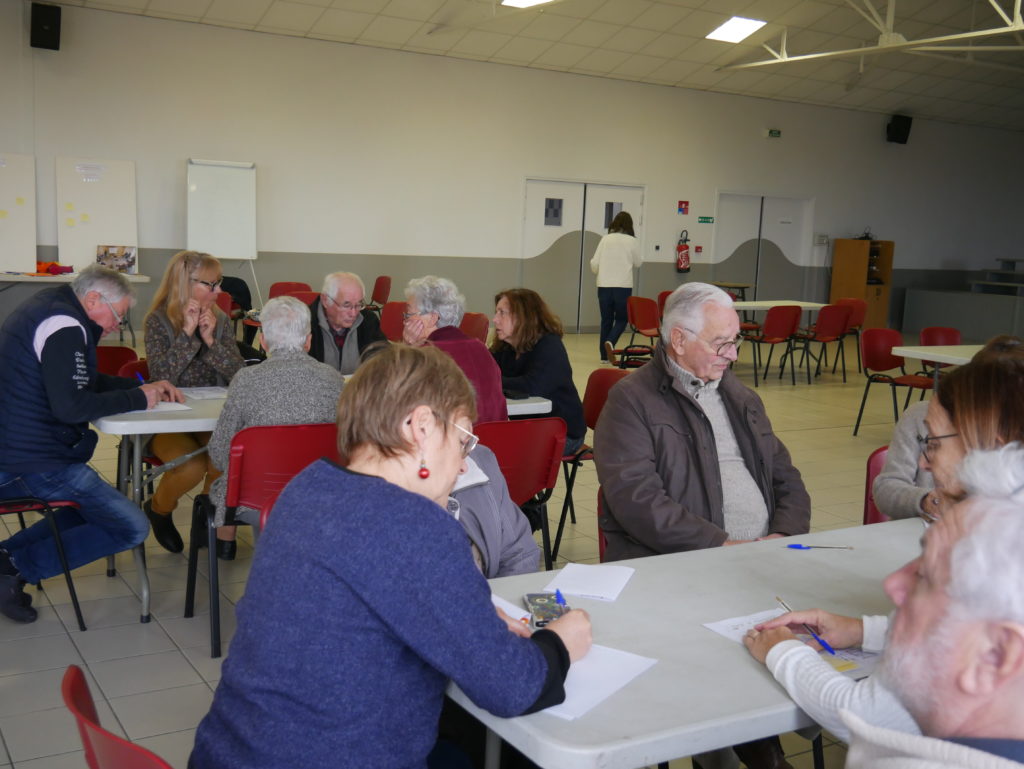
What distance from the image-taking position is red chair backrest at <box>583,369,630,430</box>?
170 inches

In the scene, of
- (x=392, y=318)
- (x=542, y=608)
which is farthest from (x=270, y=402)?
(x=392, y=318)

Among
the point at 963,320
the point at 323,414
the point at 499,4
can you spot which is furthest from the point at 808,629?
the point at 963,320

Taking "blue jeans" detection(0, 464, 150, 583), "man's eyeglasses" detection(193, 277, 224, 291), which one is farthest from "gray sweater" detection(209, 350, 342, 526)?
"man's eyeglasses" detection(193, 277, 224, 291)

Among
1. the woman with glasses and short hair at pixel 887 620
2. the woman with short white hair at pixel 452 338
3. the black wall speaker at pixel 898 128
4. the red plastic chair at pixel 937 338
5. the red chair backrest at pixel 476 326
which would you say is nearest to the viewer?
the woman with glasses and short hair at pixel 887 620

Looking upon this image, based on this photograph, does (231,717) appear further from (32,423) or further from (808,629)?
(32,423)

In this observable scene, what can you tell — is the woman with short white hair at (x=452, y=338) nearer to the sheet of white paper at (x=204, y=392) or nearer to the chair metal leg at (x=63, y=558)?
the sheet of white paper at (x=204, y=392)

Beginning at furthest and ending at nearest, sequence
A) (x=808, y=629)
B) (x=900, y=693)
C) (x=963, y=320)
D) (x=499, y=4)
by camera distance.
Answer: (x=963, y=320) → (x=499, y=4) → (x=808, y=629) → (x=900, y=693)

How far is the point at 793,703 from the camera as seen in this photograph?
1.41m

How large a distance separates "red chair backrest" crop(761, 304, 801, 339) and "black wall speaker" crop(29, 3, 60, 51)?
8102mm

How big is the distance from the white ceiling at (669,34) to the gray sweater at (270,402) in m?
8.22

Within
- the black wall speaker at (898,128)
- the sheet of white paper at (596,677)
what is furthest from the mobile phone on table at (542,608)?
the black wall speaker at (898,128)

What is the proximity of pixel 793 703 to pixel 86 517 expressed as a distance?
281 centimetres

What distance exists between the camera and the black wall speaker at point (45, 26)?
9.55m

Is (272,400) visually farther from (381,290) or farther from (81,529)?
(381,290)
